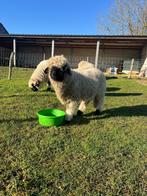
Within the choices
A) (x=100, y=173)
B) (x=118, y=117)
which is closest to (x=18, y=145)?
(x=100, y=173)

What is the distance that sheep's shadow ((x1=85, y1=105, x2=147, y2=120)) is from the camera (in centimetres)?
499

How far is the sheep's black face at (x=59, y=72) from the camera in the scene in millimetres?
3846

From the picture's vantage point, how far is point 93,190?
90.4 inches

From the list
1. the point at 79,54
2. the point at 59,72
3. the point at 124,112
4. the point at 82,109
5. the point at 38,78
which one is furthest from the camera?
the point at 79,54

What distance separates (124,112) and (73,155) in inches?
112

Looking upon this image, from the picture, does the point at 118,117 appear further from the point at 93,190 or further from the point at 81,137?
the point at 93,190

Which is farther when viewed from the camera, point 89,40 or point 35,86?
point 89,40

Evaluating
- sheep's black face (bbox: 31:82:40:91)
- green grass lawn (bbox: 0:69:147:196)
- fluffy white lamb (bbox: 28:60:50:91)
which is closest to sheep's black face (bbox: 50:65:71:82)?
green grass lawn (bbox: 0:69:147:196)

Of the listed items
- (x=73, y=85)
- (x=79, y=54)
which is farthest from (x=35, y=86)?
(x=79, y=54)

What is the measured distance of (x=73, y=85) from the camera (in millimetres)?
4230

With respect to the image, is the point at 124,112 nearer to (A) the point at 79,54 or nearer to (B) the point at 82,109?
(B) the point at 82,109

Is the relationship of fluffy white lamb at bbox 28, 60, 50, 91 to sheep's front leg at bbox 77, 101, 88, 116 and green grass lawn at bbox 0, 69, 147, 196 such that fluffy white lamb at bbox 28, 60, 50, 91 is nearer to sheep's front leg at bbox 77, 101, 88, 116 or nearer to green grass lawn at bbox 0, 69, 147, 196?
green grass lawn at bbox 0, 69, 147, 196

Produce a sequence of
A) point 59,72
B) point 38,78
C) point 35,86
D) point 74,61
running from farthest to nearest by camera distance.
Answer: point 74,61 → point 35,86 → point 38,78 → point 59,72

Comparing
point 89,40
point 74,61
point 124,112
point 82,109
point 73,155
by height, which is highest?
point 89,40
